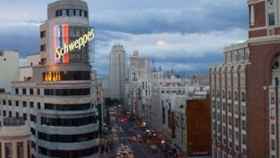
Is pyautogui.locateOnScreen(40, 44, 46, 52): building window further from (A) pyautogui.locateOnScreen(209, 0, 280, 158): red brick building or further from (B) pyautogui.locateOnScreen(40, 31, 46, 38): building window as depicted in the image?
(A) pyautogui.locateOnScreen(209, 0, 280, 158): red brick building

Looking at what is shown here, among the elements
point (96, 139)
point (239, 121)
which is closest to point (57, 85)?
point (96, 139)

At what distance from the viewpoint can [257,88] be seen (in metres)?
69.0

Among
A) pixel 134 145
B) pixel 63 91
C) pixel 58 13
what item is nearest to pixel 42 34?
pixel 58 13

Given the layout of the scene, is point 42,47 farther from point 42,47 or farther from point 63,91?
point 63,91

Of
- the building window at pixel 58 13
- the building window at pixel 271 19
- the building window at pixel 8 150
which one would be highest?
the building window at pixel 58 13

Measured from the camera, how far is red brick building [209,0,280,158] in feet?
218

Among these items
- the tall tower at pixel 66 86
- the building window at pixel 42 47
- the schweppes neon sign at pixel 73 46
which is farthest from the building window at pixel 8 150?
the building window at pixel 42 47

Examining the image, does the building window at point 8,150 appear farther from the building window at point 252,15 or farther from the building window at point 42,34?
the building window at point 252,15

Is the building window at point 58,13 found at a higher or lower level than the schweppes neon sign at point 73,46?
higher

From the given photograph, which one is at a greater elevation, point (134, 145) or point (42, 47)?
point (42, 47)

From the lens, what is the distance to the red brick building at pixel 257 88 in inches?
2621

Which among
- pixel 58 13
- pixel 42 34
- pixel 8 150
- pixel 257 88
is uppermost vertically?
pixel 58 13

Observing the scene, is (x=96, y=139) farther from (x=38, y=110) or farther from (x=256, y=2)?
(x=256, y=2)

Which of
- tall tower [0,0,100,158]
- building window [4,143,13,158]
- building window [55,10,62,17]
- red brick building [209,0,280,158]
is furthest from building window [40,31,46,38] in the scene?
red brick building [209,0,280,158]
